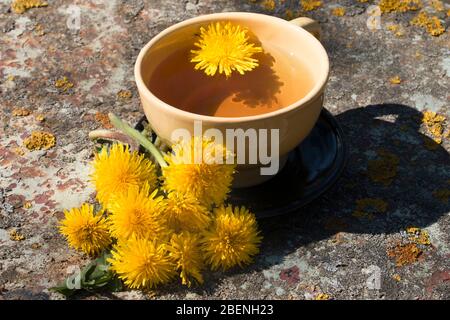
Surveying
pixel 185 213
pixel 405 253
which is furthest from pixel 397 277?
pixel 185 213

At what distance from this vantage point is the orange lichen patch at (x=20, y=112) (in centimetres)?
152

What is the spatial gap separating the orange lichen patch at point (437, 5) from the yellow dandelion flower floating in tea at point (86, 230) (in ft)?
3.44

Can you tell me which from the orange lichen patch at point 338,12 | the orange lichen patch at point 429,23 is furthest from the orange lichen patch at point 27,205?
the orange lichen patch at point 429,23

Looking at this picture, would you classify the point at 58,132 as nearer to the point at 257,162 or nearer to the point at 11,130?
the point at 11,130

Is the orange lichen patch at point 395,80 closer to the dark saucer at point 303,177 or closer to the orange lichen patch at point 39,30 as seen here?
the dark saucer at point 303,177

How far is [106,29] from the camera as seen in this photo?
5.74 ft

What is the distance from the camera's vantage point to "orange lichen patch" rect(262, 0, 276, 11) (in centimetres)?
180

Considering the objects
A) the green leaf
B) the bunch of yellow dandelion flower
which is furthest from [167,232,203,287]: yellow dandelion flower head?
the green leaf

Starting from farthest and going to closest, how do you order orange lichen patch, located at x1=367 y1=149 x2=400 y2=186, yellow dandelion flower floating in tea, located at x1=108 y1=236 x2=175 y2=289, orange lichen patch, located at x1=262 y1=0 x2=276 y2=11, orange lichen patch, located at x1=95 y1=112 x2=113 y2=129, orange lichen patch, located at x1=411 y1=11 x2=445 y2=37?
1. orange lichen patch, located at x1=262 y1=0 x2=276 y2=11
2. orange lichen patch, located at x1=411 y1=11 x2=445 y2=37
3. orange lichen patch, located at x1=95 y1=112 x2=113 y2=129
4. orange lichen patch, located at x1=367 y1=149 x2=400 y2=186
5. yellow dandelion flower floating in tea, located at x1=108 y1=236 x2=175 y2=289

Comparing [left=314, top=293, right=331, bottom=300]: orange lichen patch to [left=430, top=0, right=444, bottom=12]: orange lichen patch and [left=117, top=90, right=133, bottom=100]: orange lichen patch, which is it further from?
[left=430, top=0, right=444, bottom=12]: orange lichen patch

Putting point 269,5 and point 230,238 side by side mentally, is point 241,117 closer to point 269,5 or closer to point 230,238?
point 230,238

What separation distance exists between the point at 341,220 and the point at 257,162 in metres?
0.19

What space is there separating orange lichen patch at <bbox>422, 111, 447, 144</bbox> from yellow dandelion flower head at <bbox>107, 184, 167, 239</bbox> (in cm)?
61

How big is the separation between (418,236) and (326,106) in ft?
1.33
